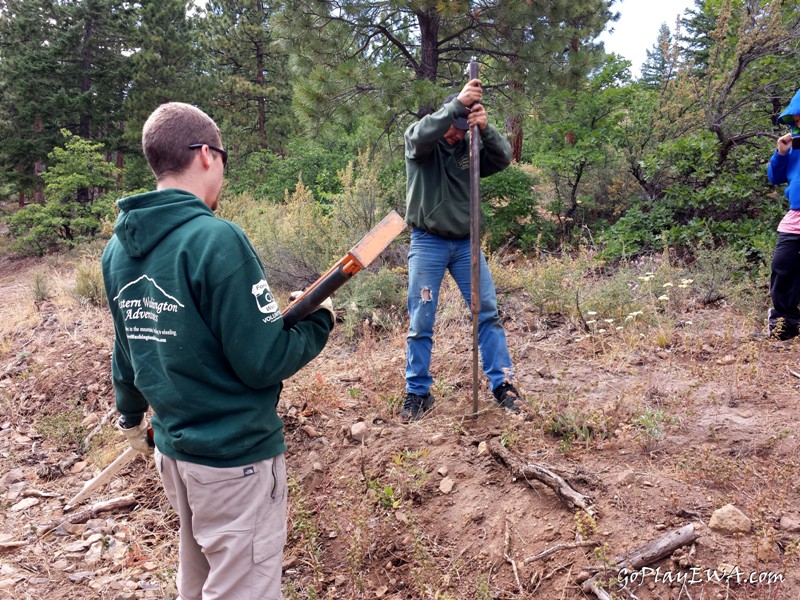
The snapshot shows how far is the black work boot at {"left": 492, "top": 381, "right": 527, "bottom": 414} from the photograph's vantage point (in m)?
3.46

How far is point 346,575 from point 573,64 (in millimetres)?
7668

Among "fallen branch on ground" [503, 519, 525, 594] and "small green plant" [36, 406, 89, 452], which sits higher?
"fallen branch on ground" [503, 519, 525, 594]

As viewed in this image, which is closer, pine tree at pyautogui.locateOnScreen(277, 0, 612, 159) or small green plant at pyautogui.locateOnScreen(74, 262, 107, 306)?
pine tree at pyautogui.locateOnScreen(277, 0, 612, 159)

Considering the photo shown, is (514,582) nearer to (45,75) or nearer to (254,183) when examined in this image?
(254,183)

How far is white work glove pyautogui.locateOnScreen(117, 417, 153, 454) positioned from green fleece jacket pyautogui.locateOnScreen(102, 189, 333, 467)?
0.53 m

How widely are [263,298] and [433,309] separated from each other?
2095 mm

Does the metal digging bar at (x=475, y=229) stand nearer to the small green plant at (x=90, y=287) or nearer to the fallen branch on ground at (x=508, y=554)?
the fallen branch on ground at (x=508, y=554)

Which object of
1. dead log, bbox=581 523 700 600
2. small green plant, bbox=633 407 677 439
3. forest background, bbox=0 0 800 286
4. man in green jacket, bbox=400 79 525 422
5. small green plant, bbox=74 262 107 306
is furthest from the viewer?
small green plant, bbox=74 262 107 306

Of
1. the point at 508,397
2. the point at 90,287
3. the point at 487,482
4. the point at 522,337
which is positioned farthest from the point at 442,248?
the point at 90,287

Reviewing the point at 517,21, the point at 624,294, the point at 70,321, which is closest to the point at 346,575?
the point at 624,294

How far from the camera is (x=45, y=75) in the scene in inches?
723

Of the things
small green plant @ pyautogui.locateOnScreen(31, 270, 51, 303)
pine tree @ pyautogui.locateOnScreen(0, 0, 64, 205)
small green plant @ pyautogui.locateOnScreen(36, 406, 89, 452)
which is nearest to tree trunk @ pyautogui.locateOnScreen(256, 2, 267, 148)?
pine tree @ pyautogui.locateOnScreen(0, 0, 64, 205)

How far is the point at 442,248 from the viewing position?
12.0 ft

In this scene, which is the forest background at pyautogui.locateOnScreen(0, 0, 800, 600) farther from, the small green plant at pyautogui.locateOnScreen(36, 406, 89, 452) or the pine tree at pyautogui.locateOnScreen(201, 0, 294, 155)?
the pine tree at pyautogui.locateOnScreen(201, 0, 294, 155)
